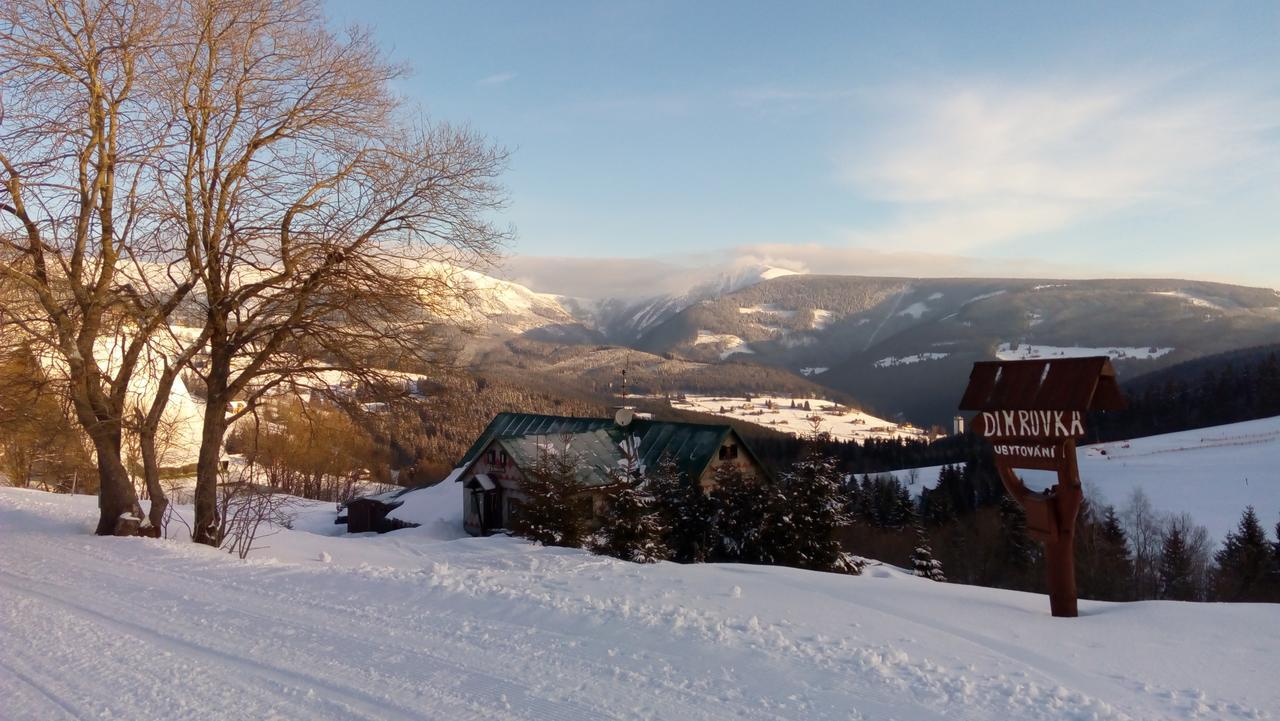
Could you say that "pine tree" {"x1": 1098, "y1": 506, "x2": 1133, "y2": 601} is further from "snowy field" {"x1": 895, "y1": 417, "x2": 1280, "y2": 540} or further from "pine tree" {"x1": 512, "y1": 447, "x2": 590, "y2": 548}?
"pine tree" {"x1": 512, "y1": 447, "x2": 590, "y2": 548}

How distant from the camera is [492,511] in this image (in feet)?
116

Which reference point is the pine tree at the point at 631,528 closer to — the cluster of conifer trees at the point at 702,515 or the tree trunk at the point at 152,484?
the cluster of conifer trees at the point at 702,515

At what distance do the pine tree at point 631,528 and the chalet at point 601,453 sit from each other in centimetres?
1125

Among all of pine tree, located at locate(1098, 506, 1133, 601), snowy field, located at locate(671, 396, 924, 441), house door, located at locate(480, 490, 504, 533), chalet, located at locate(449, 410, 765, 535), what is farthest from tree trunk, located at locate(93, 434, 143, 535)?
snowy field, located at locate(671, 396, 924, 441)

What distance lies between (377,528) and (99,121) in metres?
30.3

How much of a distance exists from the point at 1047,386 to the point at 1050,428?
0.49 m

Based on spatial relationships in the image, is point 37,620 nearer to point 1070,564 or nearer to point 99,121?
point 99,121

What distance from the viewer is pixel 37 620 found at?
23.5 feet

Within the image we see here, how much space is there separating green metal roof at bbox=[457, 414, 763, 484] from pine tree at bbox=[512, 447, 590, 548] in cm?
1051

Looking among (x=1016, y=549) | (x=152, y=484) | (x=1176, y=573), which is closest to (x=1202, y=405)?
(x=1176, y=573)

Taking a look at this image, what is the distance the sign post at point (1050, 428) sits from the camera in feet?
28.7

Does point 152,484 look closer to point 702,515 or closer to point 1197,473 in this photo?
point 702,515

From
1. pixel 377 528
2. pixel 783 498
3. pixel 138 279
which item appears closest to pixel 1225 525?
pixel 783 498

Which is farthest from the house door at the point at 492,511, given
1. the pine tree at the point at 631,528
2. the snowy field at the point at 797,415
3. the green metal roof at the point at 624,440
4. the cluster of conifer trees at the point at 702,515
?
the snowy field at the point at 797,415
